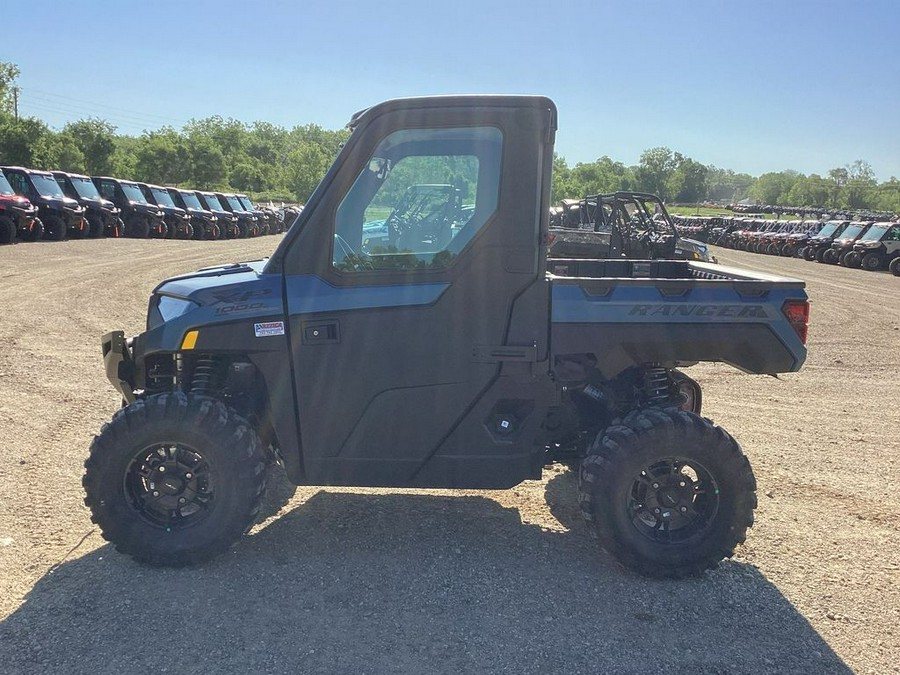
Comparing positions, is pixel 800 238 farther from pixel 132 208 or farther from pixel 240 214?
pixel 132 208

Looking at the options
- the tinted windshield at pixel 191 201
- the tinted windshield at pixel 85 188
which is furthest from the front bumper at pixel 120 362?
the tinted windshield at pixel 191 201

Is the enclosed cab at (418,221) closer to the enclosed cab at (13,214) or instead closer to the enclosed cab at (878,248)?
the enclosed cab at (13,214)

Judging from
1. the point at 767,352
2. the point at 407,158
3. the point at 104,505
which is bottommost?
the point at 104,505

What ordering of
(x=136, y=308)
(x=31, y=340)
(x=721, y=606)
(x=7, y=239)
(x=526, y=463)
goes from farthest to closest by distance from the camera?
(x=7, y=239)
(x=136, y=308)
(x=31, y=340)
(x=526, y=463)
(x=721, y=606)

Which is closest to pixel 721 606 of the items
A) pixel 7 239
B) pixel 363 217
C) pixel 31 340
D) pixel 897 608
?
pixel 897 608

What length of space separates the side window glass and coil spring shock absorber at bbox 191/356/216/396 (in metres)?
0.94

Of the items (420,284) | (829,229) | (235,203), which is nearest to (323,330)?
(420,284)

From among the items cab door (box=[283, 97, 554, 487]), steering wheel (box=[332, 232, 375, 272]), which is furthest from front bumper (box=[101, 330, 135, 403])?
steering wheel (box=[332, 232, 375, 272])

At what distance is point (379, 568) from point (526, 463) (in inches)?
38.2

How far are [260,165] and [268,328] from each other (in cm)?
8833

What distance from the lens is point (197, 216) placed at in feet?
95.3

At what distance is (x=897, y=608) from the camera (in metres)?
3.51

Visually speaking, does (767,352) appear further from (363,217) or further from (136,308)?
(136,308)

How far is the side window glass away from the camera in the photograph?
3523 millimetres
